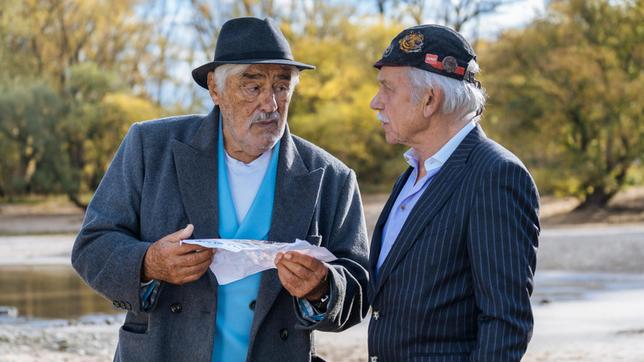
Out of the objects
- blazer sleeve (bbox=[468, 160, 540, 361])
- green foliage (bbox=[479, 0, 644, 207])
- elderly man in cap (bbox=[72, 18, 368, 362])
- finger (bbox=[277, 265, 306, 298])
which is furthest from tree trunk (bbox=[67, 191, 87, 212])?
blazer sleeve (bbox=[468, 160, 540, 361])

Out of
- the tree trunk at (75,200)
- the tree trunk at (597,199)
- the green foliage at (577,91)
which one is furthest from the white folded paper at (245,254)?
the tree trunk at (75,200)

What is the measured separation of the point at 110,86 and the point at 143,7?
7823 millimetres

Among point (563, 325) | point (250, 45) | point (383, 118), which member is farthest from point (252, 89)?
point (563, 325)

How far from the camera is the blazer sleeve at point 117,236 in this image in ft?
10.5

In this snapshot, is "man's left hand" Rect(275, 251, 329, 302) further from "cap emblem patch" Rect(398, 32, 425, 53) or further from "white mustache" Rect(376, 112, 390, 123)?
"cap emblem patch" Rect(398, 32, 425, 53)

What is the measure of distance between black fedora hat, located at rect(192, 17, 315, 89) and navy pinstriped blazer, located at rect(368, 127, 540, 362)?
81 centimetres

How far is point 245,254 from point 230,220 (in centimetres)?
32

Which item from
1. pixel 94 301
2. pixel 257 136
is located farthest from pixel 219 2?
pixel 257 136

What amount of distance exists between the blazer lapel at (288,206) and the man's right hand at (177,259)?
27cm

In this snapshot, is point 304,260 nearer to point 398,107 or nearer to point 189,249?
point 189,249

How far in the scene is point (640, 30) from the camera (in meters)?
31.7

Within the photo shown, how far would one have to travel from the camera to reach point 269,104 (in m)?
3.42

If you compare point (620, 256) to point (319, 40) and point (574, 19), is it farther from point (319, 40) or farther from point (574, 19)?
point (319, 40)

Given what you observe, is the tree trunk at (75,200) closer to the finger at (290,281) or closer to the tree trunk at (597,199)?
the tree trunk at (597,199)
